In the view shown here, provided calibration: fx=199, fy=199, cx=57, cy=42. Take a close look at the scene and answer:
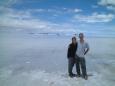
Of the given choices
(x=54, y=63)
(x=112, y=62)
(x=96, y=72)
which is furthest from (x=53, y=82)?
(x=112, y=62)

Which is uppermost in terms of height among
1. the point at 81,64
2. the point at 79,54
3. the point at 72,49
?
the point at 72,49

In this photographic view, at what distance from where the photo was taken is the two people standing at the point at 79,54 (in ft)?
18.8

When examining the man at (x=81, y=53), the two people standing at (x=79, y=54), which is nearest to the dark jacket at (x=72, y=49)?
the two people standing at (x=79, y=54)

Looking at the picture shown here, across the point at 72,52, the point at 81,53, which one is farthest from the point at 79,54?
the point at 72,52

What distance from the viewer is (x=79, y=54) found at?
5863mm

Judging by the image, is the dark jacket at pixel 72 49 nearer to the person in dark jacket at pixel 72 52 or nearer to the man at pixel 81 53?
the person in dark jacket at pixel 72 52

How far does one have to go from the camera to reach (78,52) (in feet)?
19.2

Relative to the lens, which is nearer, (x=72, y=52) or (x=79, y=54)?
(x=79, y=54)

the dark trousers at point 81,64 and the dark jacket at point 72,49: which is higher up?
the dark jacket at point 72,49

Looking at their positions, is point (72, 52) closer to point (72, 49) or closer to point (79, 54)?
point (72, 49)

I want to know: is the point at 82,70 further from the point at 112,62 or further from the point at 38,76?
the point at 112,62

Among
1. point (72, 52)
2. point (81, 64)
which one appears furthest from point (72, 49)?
point (81, 64)

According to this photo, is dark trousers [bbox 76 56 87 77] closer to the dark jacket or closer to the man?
the man

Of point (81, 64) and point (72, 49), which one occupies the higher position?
point (72, 49)
